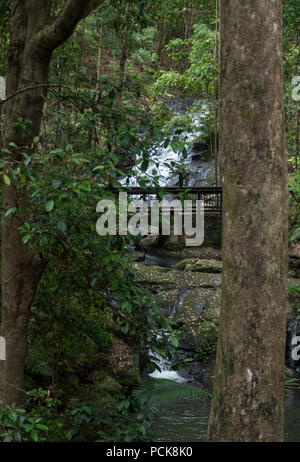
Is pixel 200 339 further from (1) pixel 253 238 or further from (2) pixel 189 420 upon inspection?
(1) pixel 253 238

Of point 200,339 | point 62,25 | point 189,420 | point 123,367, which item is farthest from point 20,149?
point 200,339

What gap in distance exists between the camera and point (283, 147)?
9.42ft

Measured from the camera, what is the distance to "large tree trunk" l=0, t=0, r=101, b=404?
3738 mm

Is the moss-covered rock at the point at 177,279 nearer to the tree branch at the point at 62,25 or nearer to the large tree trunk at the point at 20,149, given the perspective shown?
the large tree trunk at the point at 20,149

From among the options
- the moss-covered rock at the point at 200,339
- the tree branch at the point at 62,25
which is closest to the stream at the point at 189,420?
the moss-covered rock at the point at 200,339

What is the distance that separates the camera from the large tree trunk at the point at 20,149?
374cm

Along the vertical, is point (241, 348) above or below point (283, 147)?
below

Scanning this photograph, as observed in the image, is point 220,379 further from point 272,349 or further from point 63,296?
point 63,296

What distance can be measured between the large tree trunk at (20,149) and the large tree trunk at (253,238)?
1481 mm

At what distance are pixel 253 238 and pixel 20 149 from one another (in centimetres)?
200

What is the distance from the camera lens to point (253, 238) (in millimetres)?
2770
